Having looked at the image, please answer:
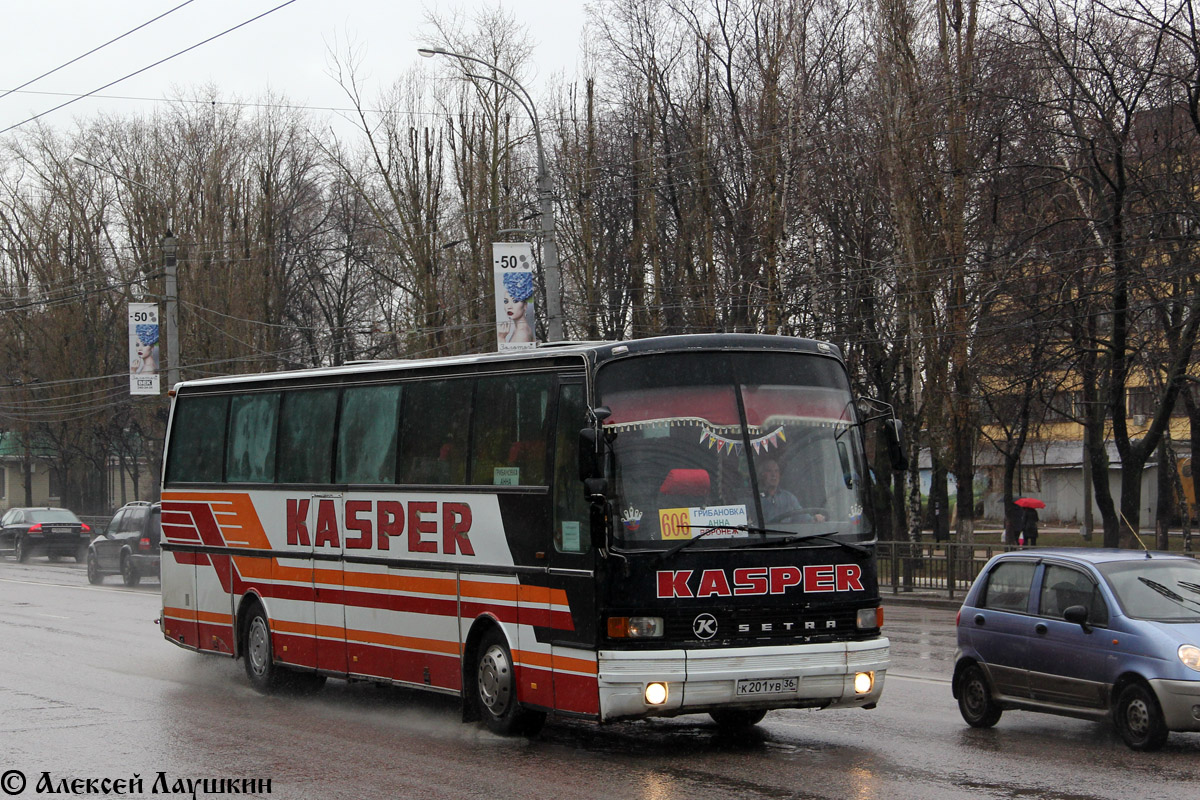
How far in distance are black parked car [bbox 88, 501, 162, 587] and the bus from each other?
20.1 meters

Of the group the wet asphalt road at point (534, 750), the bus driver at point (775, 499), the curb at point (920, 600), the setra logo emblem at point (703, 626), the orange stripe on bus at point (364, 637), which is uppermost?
the bus driver at point (775, 499)

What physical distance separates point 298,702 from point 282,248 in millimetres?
49082

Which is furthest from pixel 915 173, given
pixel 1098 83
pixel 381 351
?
pixel 381 351

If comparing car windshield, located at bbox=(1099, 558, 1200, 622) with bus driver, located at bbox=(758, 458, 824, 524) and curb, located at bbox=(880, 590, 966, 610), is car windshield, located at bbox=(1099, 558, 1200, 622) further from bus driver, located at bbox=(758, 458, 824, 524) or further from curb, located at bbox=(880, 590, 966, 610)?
curb, located at bbox=(880, 590, 966, 610)

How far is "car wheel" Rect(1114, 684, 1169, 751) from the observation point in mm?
9703

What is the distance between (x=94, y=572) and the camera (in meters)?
33.2

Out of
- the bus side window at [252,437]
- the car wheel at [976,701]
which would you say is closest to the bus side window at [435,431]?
the bus side window at [252,437]

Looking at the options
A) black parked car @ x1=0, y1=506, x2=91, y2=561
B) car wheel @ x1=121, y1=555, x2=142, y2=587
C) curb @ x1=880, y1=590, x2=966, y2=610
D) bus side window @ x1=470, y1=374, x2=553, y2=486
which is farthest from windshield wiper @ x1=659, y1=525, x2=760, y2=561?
black parked car @ x1=0, y1=506, x2=91, y2=561

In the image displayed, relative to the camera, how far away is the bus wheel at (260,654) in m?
14.2

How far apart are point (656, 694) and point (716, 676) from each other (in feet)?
1.43

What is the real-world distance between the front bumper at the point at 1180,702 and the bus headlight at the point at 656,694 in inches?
135

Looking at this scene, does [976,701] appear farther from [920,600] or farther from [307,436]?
[920,600]

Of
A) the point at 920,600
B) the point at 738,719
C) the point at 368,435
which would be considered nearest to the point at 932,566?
the point at 920,600

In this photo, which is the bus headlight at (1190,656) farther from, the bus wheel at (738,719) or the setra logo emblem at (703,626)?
the setra logo emblem at (703,626)
